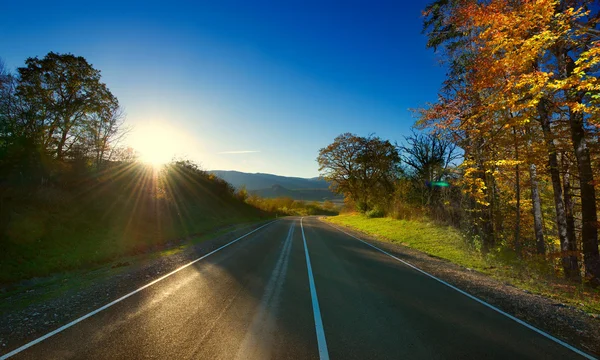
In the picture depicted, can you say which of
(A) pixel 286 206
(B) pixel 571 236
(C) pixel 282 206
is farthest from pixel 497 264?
(A) pixel 286 206

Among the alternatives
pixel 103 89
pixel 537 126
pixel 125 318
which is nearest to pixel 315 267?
pixel 125 318

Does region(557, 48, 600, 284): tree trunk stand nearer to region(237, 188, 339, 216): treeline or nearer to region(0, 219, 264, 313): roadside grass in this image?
region(0, 219, 264, 313): roadside grass

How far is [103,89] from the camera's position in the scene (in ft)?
68.8

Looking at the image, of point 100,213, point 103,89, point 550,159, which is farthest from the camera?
point 103,89

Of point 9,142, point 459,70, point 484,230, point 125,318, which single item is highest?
point 459,70

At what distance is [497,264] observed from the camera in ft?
35.0

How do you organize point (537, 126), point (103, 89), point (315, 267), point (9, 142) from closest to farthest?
point (315, 267) < point (537, 126) < point (9, 142) < point (103, 89)

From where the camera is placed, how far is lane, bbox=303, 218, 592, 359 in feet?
13.1

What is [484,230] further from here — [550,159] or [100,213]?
[100,213]

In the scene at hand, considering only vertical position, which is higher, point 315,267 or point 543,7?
point 543,7

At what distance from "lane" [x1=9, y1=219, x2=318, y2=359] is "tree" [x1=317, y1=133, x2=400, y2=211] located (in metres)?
29.4

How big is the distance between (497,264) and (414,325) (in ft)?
27.6

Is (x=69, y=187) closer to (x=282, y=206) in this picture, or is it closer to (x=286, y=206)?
(x=282, y=206)

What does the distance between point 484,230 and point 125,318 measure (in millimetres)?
16487
